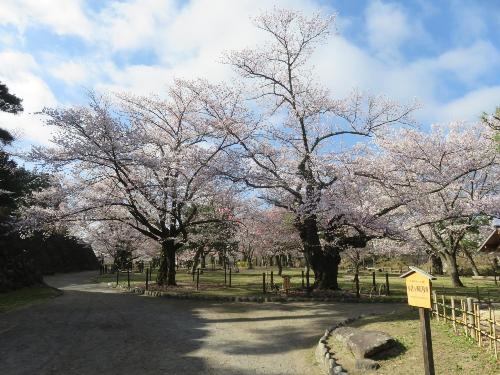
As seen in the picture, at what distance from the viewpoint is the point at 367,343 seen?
333 inches

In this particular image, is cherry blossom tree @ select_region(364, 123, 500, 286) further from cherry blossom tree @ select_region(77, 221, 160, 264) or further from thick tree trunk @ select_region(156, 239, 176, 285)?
cherry blossom tree @ select_region(77, 221, 160, 264)

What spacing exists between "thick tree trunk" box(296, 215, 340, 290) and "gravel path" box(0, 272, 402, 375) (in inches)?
148

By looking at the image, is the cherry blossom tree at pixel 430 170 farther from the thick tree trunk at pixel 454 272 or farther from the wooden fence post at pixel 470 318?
the wooden fence post at pixel 470 318

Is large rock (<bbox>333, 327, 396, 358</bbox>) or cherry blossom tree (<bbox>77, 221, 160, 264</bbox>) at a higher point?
cherry blossom tree (<bbox>77, 221, 160, 264</bbox>)

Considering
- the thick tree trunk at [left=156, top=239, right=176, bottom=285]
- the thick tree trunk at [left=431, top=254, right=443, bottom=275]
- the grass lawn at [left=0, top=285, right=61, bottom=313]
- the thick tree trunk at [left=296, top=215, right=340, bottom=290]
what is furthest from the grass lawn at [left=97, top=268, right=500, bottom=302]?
the thick tree trunk at [left=431, top=254, right=443, bottom=275]

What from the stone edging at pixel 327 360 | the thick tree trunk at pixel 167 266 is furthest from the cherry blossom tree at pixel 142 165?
the stone edging at pixel 327 360

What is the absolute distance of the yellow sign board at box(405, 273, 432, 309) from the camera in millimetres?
6191

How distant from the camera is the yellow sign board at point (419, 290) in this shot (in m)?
6.19

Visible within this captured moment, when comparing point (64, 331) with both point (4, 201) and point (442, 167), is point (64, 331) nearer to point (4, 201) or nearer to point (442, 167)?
point (4, 201)

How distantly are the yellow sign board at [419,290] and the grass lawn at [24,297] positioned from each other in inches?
552

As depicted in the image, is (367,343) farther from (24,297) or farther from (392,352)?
(24,297)

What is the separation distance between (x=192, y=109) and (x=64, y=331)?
46.9 feet

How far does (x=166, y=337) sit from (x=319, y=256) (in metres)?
11.0

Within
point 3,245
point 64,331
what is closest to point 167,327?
point 64,331
